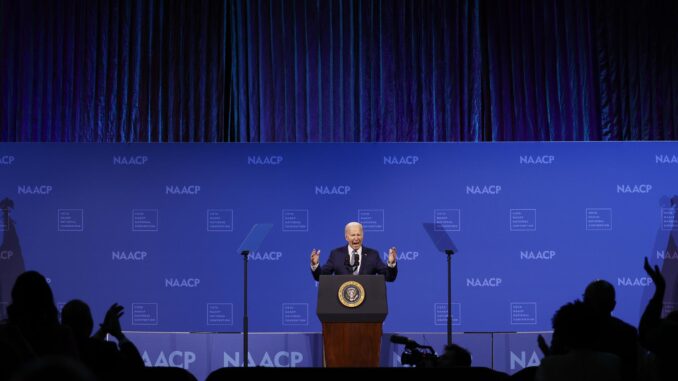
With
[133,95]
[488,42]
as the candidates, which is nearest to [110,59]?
[133,95]

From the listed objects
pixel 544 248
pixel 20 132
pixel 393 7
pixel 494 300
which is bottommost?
pixel 494 300

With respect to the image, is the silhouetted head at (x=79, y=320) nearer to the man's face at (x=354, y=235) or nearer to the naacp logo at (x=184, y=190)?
the man's face at (x=354, y=235)

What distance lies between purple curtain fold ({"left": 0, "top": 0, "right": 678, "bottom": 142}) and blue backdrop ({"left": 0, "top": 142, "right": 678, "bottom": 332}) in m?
0.73

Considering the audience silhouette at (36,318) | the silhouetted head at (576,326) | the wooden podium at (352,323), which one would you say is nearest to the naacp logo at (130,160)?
the wooden podium at (352,323)

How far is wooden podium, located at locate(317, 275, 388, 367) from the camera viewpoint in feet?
19.3

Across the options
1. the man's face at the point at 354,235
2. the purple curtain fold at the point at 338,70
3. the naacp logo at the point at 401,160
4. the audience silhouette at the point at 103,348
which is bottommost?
the audience silhouette at the point at 103,348

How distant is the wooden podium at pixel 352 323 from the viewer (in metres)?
5.88

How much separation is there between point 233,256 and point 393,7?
3088 mm

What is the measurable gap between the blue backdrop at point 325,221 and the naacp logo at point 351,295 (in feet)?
7.20

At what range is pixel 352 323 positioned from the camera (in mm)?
5914

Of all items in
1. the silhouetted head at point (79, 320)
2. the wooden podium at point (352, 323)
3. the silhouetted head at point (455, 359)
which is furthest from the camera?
the wooden podium at point (352, 323)

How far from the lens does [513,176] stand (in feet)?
26.9

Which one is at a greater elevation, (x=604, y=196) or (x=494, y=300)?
(x=604, y=196)

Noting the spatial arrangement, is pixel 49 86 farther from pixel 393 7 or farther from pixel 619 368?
pixel 619 368
